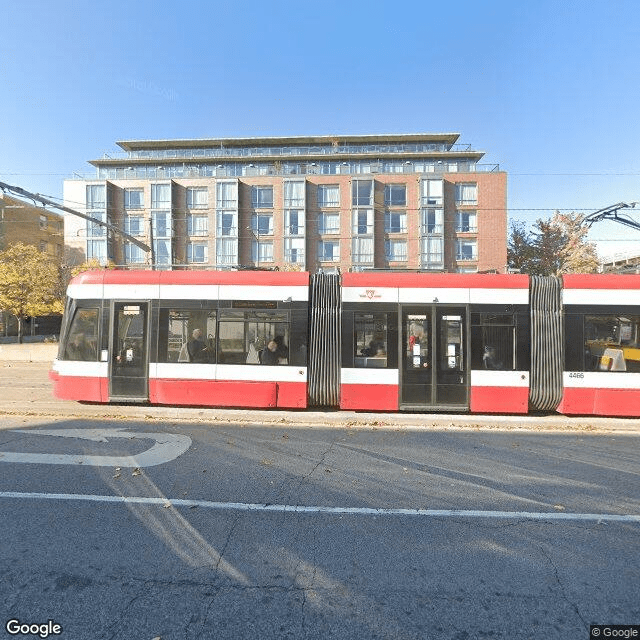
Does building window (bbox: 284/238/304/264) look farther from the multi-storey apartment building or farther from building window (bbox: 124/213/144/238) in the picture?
building window (bbox: 124/213/144/238)

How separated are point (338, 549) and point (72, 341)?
302 inches

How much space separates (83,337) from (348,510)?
7.17 meters

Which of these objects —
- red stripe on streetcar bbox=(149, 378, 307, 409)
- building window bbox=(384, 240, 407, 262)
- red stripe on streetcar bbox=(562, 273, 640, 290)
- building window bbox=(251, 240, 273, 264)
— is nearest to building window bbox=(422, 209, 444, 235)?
building window bbox=(384, 240, 407, 262)

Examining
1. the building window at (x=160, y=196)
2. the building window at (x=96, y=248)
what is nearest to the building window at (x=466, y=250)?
the building window at (x=160, y=196)

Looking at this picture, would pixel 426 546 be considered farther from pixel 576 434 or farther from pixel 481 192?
pixel 481 192

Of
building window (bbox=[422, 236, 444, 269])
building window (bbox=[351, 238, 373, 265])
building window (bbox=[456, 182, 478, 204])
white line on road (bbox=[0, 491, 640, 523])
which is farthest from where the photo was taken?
building window (bbox=[351, 238, 373, 265])

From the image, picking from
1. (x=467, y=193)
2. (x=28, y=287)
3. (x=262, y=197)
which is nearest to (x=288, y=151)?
(x=262, y=197)

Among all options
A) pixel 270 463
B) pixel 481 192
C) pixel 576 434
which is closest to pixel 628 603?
pixel 270 463

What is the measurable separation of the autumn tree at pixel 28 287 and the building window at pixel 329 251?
83.5 feet

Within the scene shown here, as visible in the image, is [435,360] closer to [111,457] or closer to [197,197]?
[111,457]

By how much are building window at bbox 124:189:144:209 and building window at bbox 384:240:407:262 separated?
95.3ft

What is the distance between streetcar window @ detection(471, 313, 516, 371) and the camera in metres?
7.79

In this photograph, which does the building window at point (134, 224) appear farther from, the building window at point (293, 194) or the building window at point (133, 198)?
the building window at point (293, 194)

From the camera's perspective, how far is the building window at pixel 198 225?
44.2 metres
